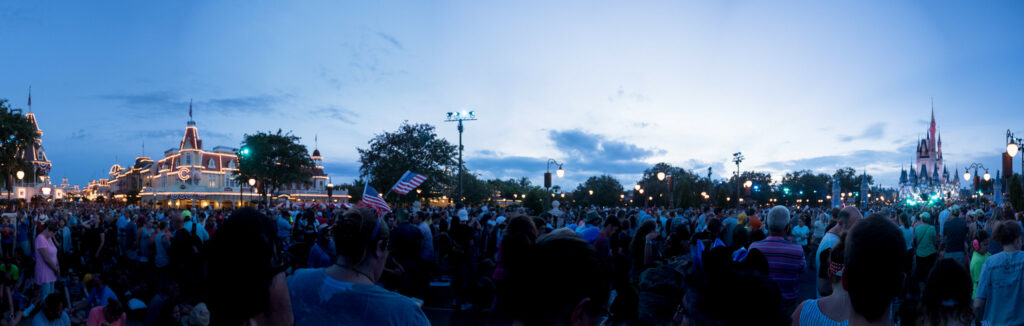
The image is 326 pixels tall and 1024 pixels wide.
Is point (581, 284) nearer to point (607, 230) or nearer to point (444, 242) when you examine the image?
point (607, 230)

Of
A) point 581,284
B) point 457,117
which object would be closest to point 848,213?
point 581,284

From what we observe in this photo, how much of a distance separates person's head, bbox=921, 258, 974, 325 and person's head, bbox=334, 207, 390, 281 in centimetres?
337

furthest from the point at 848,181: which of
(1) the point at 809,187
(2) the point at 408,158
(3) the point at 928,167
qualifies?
(2) the point at 408,158

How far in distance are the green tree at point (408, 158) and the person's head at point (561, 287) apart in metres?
38.9

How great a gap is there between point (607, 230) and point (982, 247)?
4158 millimetres

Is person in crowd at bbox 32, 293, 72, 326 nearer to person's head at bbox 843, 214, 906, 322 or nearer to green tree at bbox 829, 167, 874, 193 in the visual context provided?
person's head at bbox 843, 214, 906, 322

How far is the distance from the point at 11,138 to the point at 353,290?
139 ft

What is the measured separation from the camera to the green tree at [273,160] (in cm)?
4397

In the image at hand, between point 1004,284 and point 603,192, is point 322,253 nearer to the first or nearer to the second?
point 1004,284

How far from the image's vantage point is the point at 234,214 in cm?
213

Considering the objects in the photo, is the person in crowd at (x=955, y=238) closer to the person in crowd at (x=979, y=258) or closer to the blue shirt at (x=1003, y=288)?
the person in crowd at (x=979, y=258)

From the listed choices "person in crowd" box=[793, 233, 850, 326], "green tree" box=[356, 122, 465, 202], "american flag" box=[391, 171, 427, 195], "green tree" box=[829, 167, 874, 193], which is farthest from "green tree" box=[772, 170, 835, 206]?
"person in crowd" box=[793, 233, 850, 326]

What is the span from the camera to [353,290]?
2.48 metres

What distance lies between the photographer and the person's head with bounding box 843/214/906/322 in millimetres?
2162
